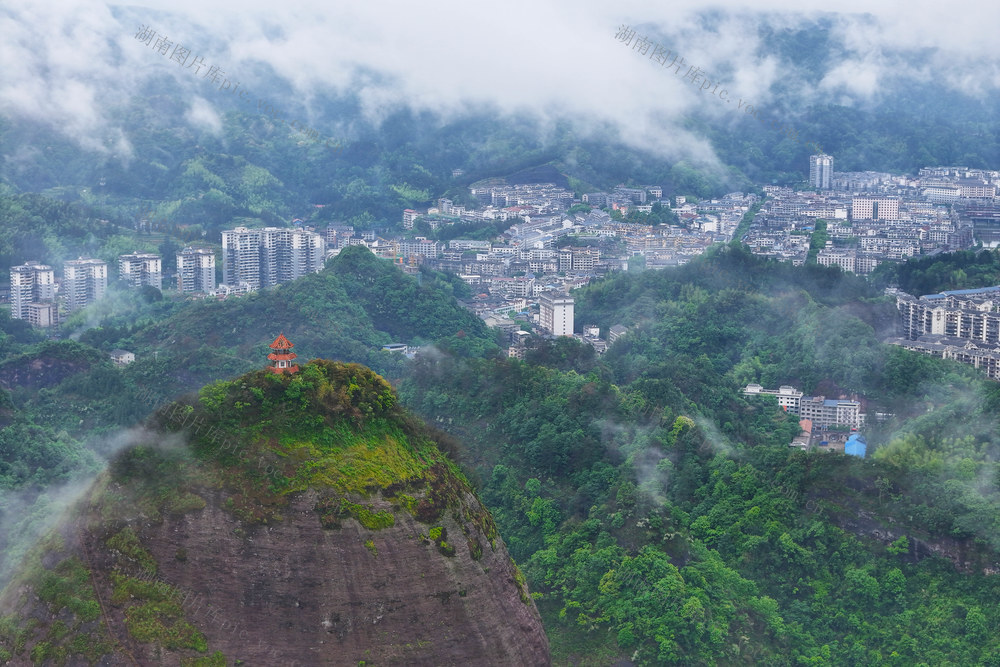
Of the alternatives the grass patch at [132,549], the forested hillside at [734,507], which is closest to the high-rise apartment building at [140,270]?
the forested hillside at [734,507]

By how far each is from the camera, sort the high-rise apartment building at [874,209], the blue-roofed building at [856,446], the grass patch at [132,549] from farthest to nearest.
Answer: the high-rise apartment building at [874,209] < the blue-roofed building at [856,446] < the grass patch at [132,549]

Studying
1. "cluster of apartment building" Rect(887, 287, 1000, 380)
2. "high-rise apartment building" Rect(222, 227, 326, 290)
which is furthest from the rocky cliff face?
"high-rise apartment building" Rect(222, 227, 326, 290)

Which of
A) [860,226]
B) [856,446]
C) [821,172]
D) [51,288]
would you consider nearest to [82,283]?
[51,288]

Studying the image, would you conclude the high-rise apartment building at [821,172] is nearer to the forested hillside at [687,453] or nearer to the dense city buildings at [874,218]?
the dense city buildings at [874,218]

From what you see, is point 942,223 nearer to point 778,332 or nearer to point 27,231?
point 778,332

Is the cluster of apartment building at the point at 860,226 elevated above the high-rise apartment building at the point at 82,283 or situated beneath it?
elevated above

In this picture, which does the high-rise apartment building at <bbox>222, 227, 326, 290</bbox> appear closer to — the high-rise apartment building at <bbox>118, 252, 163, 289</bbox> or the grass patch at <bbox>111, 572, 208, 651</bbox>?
the high-rise apartment building at <bbox>118, 252, 163, 289</bbox>

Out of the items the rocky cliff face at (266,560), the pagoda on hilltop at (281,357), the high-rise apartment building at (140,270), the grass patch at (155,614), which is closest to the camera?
the grass patch at (155,614)
